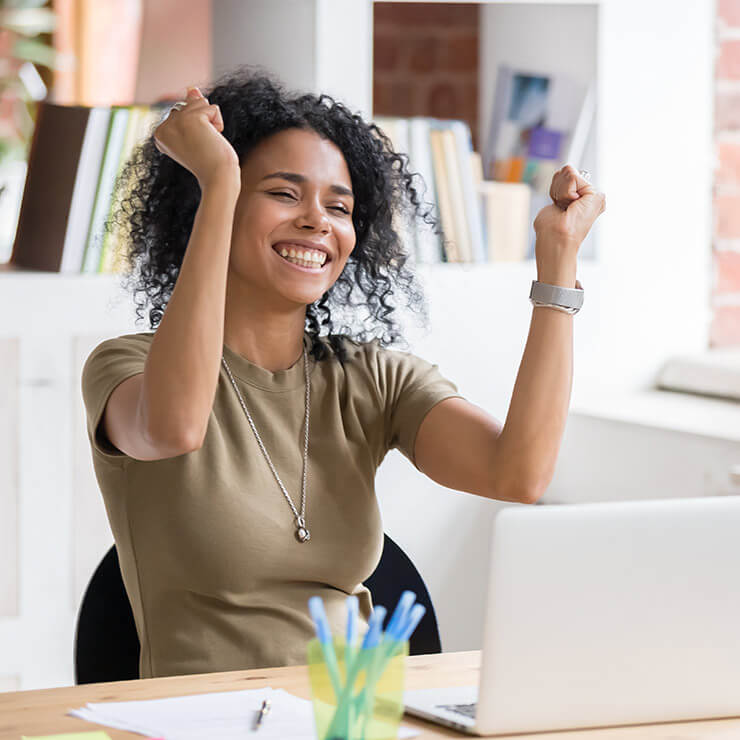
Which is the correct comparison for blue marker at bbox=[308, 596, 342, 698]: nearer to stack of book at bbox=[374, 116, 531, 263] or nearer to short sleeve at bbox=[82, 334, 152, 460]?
short sleeve at bbox=[82, 334, 152, 460]

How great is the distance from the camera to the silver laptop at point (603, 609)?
1079mm

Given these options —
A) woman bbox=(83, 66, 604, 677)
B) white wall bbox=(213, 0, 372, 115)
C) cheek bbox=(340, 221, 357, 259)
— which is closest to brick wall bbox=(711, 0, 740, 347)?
white wall bbox=(213, 0, 372, 115)

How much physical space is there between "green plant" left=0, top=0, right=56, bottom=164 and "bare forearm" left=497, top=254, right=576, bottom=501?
2.01 metres

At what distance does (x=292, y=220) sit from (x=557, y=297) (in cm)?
36

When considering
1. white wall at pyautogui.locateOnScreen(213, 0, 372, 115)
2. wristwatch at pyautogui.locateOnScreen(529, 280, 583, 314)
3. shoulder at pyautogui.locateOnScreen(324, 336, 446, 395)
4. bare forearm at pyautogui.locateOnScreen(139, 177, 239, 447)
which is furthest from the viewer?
white wall at pyautogui.locateOnScreen(213, 0, 372, 115)

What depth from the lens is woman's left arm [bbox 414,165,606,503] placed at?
1.51m

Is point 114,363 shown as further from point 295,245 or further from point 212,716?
point 212,716

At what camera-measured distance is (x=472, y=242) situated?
2.67 meters

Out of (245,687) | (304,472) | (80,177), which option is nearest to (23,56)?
(80,177)

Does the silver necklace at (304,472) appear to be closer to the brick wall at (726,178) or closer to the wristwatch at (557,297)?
the wristwatch at (557,297)

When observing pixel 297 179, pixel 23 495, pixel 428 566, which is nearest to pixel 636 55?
pixel 428 566

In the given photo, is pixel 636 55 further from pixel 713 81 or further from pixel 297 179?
pixel 297 179

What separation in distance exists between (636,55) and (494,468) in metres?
1.48

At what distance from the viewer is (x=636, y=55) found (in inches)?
108
